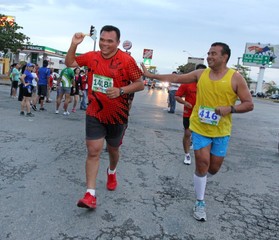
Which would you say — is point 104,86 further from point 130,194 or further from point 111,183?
point 130,194

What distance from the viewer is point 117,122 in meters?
4.17

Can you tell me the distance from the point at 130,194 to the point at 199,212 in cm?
99

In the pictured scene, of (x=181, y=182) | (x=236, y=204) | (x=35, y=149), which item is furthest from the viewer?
(x=35, y=149)

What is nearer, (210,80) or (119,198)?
(210,80)

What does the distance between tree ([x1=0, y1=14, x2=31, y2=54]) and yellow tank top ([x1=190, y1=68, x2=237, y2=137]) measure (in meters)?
32.4

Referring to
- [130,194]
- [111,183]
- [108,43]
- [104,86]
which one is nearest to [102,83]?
[104,86]

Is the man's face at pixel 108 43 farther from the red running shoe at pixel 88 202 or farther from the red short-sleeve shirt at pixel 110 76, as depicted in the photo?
Result: the red running shoe at pixel 88 202

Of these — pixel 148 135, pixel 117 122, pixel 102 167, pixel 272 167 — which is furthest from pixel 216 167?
pixel 148 135

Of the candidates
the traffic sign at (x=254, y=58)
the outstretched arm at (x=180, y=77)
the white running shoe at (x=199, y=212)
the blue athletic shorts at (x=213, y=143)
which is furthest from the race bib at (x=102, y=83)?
the traffic sign at (x=254, y=58)

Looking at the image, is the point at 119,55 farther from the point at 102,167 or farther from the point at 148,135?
the point at 148,135

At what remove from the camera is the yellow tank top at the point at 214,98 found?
159 inches

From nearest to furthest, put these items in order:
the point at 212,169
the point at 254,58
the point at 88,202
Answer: the point at 88,202 < the point at 212,169 < the point at 254,58

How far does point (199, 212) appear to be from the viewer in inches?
159

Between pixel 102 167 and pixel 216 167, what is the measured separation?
6.98 ft
